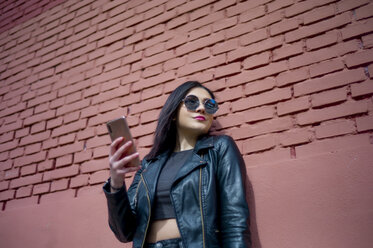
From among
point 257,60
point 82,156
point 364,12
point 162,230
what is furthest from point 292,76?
point 82,156

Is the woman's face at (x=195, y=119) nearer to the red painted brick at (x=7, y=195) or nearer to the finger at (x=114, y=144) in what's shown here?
the finger at (x=114, y=144)

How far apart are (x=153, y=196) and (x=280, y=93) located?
3.58 ft

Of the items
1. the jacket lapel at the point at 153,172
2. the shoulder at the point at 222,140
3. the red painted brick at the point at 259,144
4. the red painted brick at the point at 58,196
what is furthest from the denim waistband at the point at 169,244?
the red painted brick at the point at 58,196

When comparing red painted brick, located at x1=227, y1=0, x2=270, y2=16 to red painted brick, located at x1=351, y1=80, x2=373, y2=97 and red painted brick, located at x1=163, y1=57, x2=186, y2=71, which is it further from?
red painted brick, located at x1=351, y1=80, x2=373, y2=97

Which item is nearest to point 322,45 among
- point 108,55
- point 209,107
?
point 209,107

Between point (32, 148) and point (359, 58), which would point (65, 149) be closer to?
point (32, 148)

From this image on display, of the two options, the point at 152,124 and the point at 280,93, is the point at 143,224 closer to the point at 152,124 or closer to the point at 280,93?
the point at 152,124

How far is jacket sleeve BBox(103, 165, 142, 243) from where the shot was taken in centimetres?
171

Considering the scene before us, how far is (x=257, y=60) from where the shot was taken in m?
2.23

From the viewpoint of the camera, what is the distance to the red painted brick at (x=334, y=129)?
177cm

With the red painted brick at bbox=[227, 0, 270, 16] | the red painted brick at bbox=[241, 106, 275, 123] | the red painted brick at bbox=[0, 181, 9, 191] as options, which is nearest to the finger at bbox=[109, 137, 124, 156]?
the red painted brick at bbox=[241, 106, 275, 123]

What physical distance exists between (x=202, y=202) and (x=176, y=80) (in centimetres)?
123

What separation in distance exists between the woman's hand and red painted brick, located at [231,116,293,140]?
0.82 meters

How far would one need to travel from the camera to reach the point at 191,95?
2045mm
